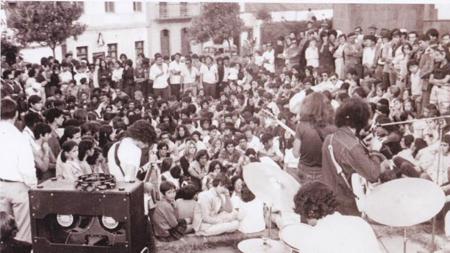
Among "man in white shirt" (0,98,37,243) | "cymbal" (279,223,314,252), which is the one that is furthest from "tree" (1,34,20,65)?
"cymbal" (279,223,314,252)

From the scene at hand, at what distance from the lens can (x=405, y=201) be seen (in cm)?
288

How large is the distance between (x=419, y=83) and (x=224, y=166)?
3.99 feet

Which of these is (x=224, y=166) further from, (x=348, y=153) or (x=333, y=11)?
(x=333, y=11)

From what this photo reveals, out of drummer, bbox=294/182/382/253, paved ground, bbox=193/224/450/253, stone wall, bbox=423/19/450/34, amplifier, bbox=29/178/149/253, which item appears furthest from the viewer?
paved ground, bbox=193/224/450/253

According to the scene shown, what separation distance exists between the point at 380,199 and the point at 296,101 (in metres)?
0.74

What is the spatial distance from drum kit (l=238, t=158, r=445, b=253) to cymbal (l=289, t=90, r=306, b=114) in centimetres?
37

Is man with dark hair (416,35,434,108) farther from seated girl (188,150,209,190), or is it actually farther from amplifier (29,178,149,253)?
amplifier (29,178,149,253)

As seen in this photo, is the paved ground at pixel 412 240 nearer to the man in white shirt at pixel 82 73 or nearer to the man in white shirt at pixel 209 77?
the man in white shirt at pixel 209 77

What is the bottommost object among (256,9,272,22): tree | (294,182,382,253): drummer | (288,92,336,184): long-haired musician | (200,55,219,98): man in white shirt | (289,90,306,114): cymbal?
(294,182,382,253): drummer

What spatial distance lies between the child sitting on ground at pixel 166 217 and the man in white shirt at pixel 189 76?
573 mm

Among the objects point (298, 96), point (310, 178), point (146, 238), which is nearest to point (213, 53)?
point (298, 96)

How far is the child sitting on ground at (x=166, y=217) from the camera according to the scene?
3.44 m

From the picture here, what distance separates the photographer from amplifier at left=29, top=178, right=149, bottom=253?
3004mm

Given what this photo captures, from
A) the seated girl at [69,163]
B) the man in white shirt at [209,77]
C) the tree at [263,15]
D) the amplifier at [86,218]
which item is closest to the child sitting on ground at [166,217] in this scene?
the amplifier at [86,218]
